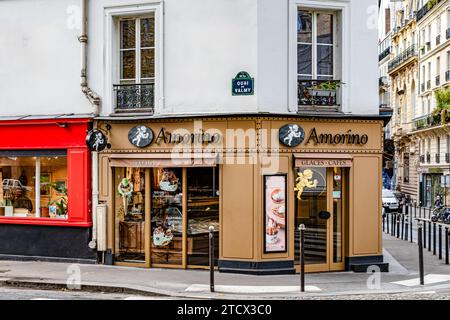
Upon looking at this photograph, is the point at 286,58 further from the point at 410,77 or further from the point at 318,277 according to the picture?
the point at 410,77

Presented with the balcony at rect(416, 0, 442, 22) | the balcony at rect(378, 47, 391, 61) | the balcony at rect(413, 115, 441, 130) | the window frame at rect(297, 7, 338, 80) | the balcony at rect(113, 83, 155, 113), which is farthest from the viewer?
the balcony at rect(378, 47, 391, 61)

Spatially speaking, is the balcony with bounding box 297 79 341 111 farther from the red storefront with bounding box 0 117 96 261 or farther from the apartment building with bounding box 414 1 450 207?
the apartment building with bounding box 414 1 450 207

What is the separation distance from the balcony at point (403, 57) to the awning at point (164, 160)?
47785mm

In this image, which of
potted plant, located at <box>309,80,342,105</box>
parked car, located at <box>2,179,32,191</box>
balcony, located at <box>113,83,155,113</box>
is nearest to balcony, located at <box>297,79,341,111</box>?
potted plant, located at <box>309,80,342,105</box>

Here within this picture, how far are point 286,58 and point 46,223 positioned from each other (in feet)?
22.1

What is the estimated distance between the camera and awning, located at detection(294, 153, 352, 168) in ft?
46.5

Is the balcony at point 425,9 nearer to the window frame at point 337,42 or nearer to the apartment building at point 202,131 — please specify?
the window frame at point 337,42

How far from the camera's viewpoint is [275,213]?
14109mm

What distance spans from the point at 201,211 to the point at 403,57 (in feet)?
169

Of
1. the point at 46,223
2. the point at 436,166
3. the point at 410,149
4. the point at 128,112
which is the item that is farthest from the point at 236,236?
the point at 410,149

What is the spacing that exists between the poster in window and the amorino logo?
1.06 metres

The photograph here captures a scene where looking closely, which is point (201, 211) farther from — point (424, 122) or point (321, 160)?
point (424, 122)

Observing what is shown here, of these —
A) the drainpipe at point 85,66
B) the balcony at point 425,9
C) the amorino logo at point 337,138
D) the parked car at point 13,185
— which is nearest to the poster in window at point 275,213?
the amorino logo at point 337,138

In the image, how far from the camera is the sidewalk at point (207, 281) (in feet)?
39.7
